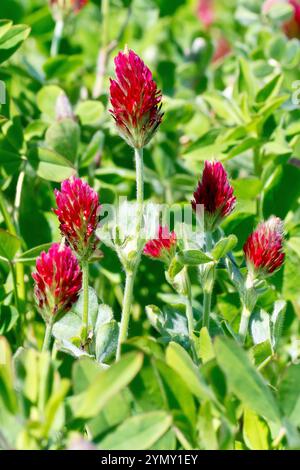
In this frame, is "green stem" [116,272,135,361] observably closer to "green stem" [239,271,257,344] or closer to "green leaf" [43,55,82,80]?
"green stem" [239,271,257,344]

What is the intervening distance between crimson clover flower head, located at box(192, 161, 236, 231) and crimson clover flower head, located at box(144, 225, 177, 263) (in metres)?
0.04

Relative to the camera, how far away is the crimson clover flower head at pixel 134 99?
875mm

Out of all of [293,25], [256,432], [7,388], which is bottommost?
[256,432]

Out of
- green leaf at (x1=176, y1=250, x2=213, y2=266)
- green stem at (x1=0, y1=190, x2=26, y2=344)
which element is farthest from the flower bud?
green leaf at (x1=176, y1=250, x2=213, y2=266)

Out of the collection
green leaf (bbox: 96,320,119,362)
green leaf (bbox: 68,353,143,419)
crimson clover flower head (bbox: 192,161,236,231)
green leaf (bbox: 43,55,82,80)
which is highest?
green leaf (bbox: 43,55,82,80)

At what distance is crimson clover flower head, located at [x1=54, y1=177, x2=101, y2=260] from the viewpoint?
89cm

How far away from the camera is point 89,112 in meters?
1.42

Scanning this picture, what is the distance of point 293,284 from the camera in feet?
4.06

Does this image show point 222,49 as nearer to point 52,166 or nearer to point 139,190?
point 52,166

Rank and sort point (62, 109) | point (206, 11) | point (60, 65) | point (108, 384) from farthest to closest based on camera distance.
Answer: point (206, 11) → point (60, 65) → point (62, 109) → point (108, 384)

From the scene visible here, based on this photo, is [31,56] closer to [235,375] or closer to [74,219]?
[74,219]

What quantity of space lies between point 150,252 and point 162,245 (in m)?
0.02

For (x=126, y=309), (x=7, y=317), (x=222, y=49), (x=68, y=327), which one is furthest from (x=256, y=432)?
(x=222, y=49)

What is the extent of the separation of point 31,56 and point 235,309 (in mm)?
1042
